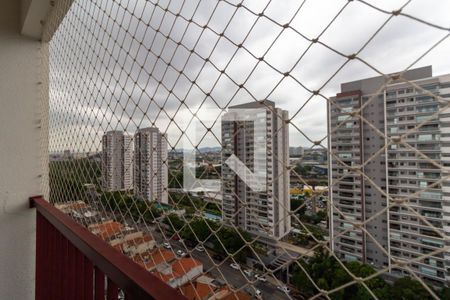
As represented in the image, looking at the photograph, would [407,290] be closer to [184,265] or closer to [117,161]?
[184,265]

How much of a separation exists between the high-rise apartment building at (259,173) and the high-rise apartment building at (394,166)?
0.10 m

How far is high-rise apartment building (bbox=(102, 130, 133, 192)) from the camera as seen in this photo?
3.06 ft

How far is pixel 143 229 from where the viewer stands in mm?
812

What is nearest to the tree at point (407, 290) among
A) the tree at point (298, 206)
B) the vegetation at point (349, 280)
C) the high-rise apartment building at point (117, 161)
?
the vegetation at point (349, 280)

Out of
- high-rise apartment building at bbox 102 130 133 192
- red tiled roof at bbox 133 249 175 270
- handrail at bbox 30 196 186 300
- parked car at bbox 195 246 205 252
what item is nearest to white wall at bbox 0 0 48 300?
high-rise apartment building at bbox 102 130 133 192

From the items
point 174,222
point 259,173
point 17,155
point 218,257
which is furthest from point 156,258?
point 17,155

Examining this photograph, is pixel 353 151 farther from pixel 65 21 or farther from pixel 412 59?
pixel 65 21

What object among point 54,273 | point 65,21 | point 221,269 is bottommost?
point 54,273

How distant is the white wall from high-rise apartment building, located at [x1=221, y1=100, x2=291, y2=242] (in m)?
1.14

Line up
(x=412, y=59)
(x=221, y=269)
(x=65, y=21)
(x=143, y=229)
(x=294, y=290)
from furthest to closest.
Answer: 1. (x=65, y=21)
2. (x=143, y=229)
3. (x=221, y=269)
4. (x=294, y=290)
5. (x=412, y=59)

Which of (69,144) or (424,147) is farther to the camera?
(69,144)

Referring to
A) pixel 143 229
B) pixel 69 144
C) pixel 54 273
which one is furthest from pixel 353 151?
pixel 69 144

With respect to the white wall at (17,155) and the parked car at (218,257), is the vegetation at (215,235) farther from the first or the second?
the white wall at (17,155)

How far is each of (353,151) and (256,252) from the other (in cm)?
27
